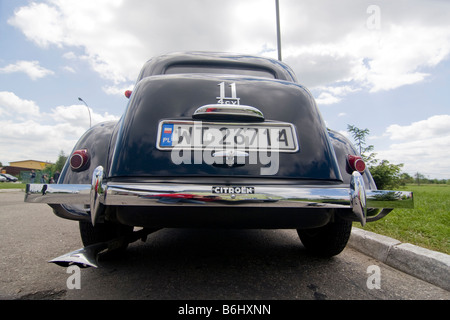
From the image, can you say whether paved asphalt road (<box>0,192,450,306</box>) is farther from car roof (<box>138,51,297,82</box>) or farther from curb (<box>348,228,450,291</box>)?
car roof (<box>138,51,297,82</box>)

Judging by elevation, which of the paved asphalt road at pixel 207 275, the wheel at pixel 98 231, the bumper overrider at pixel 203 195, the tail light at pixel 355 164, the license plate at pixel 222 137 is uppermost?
the license plate at pixel 222 137

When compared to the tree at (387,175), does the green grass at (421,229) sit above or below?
below

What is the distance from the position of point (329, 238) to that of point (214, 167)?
1.51 meters

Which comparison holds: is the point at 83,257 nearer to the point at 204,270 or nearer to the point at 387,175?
the point at 204,270

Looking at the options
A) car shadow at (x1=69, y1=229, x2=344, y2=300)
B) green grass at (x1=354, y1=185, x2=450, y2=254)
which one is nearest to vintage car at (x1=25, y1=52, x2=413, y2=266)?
car shadow at (x1=69, y1=229, x2=344, y2=300)

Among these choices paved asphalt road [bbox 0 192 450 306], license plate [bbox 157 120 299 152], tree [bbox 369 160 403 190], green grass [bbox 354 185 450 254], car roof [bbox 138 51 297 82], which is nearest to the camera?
license plate [bbox 157 120 299 152]

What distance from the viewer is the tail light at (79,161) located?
80.2 inches

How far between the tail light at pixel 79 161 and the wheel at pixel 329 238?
2030mm

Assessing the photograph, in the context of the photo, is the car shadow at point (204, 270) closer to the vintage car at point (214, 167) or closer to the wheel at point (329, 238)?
the wheel at point (329, 238)

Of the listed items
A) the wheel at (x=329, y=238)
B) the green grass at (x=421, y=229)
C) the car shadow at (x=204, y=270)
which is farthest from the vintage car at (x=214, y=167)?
the green grass at (x=421, y=229)

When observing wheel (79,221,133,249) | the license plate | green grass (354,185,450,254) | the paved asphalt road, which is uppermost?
the license plate

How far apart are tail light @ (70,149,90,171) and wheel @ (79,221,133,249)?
52 cm

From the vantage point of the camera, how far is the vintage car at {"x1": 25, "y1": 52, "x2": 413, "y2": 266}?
5.37 feet

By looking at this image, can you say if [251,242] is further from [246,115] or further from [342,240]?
[246,115]
